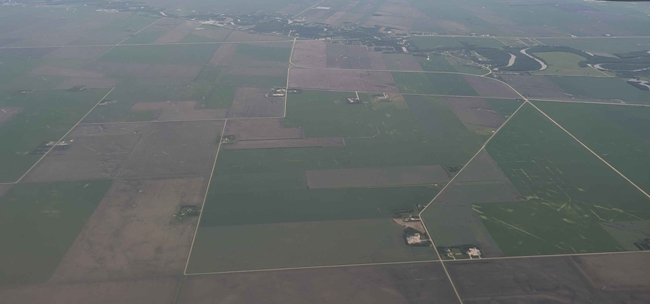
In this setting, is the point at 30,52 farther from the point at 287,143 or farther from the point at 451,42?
the point at 451,42

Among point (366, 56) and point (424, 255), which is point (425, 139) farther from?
point (366, 56)

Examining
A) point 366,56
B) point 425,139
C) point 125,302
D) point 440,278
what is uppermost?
point 366,56

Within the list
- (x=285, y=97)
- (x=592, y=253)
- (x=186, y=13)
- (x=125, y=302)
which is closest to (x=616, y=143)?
(x=592, y=253)

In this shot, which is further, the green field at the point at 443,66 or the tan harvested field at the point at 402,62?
the tan harvested field at the point at 402,62

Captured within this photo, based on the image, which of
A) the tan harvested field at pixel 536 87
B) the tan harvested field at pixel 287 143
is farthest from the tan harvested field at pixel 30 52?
the tan harvested field at pixel 536 87

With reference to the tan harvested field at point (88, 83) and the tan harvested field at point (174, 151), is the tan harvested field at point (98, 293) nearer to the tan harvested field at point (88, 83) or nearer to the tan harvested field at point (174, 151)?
the tan harvested field at point (174, 151)

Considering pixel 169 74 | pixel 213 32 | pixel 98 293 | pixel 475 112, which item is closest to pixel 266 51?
pixel 213 32

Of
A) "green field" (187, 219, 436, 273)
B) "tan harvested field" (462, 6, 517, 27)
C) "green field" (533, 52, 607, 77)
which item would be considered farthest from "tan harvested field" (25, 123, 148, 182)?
"tan harvested field" (462, 6, 517, 27)

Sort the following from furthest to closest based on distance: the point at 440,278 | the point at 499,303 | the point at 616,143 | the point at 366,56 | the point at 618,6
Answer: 1. the point at 618,6
2. the point at 366,56
3. the point at 616,143
4. the point at 440,278
5. the point at 499,303
